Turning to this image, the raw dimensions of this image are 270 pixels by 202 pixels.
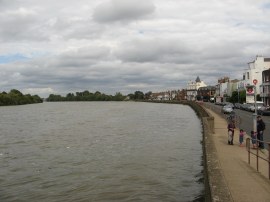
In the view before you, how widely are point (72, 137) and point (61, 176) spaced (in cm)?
1649

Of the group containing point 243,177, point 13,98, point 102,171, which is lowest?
point 102,171

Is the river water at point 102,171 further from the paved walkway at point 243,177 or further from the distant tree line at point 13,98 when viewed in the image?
the distant tree line at point 13,98

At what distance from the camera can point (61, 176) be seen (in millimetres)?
17109

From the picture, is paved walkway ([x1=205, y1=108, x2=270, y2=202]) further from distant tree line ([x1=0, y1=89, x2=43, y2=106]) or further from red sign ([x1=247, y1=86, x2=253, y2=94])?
distant tree line ([x1=0, y1=89, x2=43, y2=106])

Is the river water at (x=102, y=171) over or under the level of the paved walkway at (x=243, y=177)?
under

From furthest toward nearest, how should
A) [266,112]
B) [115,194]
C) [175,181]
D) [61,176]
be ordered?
[266,112] < [61,176] < [175,181] < [115,194]

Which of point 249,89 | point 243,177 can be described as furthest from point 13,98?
point 243,177

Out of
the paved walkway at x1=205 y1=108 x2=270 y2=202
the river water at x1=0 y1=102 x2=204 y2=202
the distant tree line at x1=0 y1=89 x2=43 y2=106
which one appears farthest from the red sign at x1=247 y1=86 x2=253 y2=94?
the distant tree line at x1=0 y1=89 x2=43 y2=106

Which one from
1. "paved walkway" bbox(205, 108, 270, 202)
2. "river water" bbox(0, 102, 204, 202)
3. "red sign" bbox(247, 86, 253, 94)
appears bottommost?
"river water" bbox(0, 102, 204, 202)

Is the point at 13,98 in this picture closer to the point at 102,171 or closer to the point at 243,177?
the point at 102,171

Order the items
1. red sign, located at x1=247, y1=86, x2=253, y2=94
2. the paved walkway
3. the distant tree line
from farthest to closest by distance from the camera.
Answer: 1. the distant tree line
2. red sign, located at x1=247, y1=86, x2=253, y2=94
3. the paved walkway

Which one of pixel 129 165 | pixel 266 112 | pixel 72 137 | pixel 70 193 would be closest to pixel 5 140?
pixel 72 137

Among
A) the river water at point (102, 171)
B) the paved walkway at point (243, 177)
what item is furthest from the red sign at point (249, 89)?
the paved walkway at point (243, 177)

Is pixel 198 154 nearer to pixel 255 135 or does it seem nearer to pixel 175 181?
pixel 255 135
